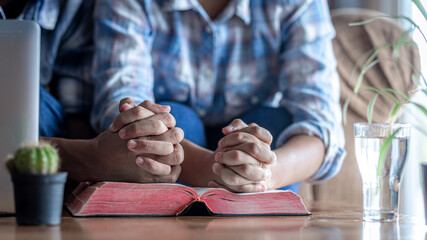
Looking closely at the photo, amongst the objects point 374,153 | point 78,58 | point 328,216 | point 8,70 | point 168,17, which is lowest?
point 328,216

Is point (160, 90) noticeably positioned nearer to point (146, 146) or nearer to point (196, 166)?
point (196, 166)

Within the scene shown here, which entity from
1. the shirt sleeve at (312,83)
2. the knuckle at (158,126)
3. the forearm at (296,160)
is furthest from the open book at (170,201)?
the shirt sleeve at (312,83)

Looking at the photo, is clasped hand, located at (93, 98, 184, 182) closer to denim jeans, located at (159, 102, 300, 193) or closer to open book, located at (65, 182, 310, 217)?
open book, located at (65, 182, 310, 217)

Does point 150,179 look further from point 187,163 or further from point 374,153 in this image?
point 374,153

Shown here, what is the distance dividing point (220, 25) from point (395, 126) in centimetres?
78

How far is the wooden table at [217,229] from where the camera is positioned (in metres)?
0.54

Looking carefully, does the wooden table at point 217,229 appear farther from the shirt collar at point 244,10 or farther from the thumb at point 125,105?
the shirt collar at point 244,10

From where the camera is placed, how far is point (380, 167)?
0.72 metres

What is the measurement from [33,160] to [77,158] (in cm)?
38

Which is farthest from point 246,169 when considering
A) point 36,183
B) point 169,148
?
point 36,183

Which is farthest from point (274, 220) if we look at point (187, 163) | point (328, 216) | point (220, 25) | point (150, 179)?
point (220, 25)

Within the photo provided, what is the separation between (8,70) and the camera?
0.66m

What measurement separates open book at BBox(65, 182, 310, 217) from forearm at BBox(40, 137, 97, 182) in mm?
140

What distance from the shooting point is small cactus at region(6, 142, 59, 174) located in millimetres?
553
